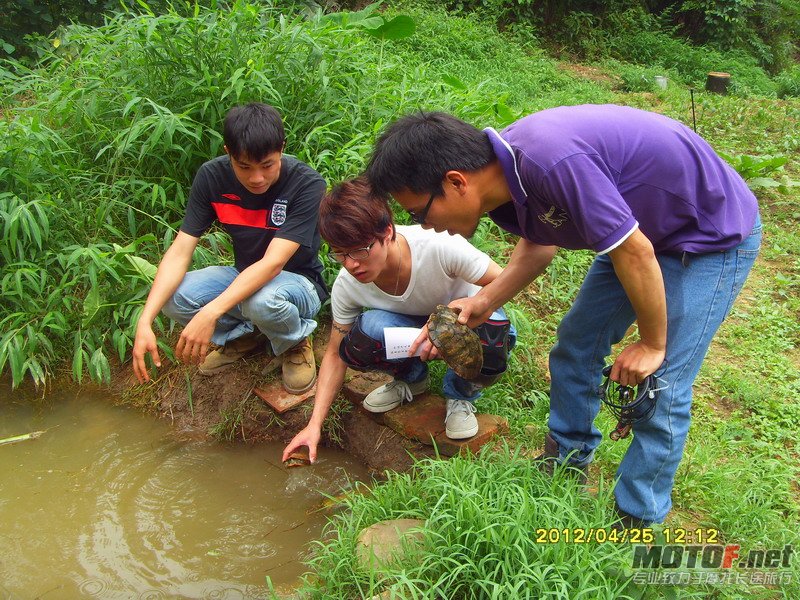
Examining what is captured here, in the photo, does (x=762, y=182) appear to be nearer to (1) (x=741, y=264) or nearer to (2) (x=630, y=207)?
(1) (x=741, y=264)

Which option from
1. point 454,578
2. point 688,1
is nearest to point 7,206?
point 454,578

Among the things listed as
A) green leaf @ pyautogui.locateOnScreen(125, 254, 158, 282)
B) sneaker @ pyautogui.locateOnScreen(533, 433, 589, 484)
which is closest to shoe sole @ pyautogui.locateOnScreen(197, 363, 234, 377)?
green leaf @ pyautogui.locateOnScreen(125, 254, 158, 282)

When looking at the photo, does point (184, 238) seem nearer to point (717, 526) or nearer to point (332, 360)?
point (332, 360)

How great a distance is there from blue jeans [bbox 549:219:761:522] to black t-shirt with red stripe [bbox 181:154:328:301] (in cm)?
127

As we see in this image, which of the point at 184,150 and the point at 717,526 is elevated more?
the point at 184,150

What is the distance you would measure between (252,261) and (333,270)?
480 mm

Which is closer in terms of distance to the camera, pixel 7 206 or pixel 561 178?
pixel 561 178

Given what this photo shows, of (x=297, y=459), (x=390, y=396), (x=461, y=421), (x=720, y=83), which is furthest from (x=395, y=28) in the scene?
(x=720, y=83)

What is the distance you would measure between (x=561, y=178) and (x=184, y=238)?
1.92m

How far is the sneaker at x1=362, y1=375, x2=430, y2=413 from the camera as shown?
270 cm

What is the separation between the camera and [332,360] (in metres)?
2.52

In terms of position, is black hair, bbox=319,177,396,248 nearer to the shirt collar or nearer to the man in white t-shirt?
the man in white t-shirt

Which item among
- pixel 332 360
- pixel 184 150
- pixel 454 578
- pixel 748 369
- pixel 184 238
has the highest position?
pixel 184 150

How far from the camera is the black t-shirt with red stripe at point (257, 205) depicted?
2830mm
